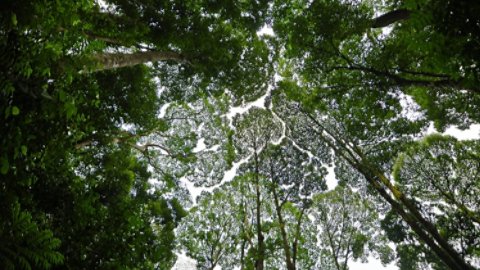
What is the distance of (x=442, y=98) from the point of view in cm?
1107

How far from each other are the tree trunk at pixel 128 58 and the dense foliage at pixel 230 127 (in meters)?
0.08

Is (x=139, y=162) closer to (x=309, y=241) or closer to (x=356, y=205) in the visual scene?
(x=309, y=241)

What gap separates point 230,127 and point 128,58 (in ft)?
31.6

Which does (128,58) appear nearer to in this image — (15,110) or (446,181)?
(15,110)

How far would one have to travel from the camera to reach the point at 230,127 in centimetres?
1619

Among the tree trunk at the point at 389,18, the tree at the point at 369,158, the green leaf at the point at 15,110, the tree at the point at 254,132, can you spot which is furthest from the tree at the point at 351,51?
the green leaf at the point at 15,110

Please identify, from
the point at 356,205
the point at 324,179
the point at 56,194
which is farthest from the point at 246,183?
the point at 56,194

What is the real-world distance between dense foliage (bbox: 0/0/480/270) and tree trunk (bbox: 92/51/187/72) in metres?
0.08

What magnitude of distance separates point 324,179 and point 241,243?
19.2 feet

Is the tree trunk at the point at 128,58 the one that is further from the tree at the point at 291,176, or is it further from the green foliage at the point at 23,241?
the tree at the point at 291,176

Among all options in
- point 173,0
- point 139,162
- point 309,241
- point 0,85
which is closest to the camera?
point 0,85

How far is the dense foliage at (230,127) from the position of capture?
2.42m

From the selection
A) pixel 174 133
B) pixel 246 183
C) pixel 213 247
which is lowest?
pixel 213 247

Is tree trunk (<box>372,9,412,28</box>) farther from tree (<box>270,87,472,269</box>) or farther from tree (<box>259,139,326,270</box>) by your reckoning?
tree (<box>259,139,326,270</box>)
